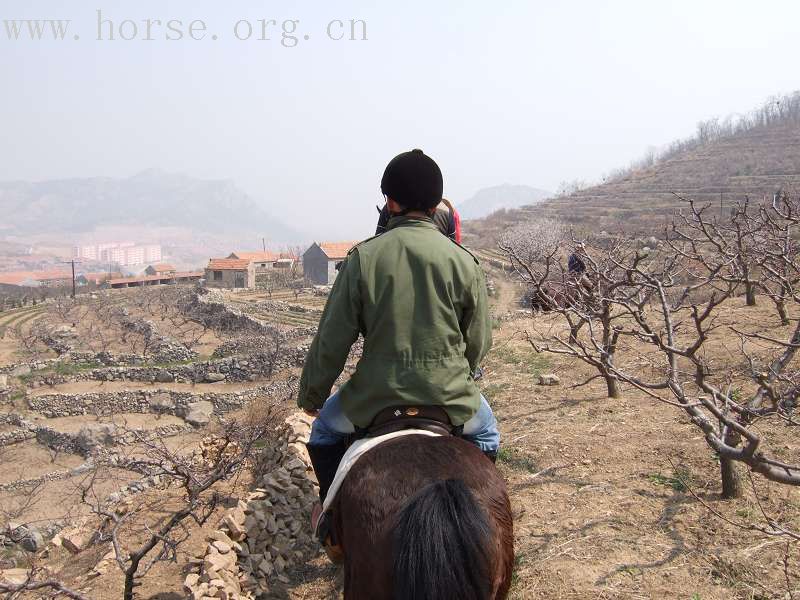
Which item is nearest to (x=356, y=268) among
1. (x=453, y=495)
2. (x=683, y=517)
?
(x=453, y=495)

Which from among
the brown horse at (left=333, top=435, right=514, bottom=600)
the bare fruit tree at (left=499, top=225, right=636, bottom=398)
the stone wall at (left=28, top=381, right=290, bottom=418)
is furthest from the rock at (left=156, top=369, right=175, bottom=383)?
the brown horse at (left=333, top=435, right=514, bottom=600)

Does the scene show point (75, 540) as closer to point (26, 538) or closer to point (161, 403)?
point (26, 538)

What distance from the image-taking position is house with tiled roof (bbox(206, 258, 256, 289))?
5038 centimetres

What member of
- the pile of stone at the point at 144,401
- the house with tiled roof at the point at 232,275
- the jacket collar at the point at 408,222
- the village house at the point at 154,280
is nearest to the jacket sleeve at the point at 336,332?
the jacket collar at the point at 408,222

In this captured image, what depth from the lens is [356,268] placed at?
2.80 metres

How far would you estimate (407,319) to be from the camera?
109 inches

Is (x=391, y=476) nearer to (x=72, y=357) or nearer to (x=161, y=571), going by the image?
(x=161, y=571)

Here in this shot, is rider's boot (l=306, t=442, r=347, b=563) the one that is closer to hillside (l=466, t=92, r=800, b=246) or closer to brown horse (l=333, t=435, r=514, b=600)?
brown horse (l=333, t=435, r=514, b=600)

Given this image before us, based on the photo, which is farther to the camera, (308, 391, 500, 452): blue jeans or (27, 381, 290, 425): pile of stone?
(27, 381, 290, 425): pile of stone

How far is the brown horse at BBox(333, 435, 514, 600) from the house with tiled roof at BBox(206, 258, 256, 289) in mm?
49422

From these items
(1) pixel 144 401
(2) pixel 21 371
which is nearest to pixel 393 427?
(1) pixel 144 401

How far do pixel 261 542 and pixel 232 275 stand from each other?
4756 centimetres

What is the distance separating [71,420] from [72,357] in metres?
5.79

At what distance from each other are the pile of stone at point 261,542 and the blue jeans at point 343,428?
1.99m
